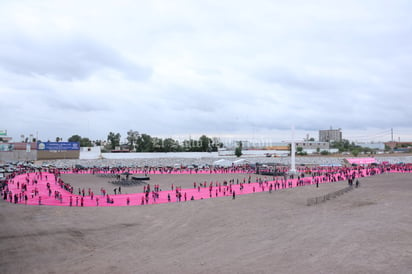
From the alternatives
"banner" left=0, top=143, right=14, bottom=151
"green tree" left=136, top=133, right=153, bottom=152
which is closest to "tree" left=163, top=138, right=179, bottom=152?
"green tree" left=136, top=133, right=153, bottom=152

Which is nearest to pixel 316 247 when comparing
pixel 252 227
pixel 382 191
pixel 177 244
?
pixel 252 227

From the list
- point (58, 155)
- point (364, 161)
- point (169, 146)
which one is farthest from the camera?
point (169, 146)

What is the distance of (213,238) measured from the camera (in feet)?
53.9

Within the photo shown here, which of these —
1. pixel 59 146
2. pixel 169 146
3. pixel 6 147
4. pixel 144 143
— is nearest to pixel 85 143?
pixel 144 143

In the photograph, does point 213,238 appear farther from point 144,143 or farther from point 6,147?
point 144,143

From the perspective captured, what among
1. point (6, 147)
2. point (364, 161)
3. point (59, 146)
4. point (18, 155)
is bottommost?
point (364, 161)

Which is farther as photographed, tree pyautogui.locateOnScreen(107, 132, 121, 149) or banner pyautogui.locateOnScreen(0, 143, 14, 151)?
tree pyautogui.locateOnScreen(107, 132, 121, 149)

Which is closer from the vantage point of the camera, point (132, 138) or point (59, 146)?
point (59, 146)

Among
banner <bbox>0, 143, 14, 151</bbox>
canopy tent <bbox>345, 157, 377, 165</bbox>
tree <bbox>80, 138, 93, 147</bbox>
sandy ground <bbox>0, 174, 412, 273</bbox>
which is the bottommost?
sandy ground <bbox>0, 174, 412, 273</bbox>

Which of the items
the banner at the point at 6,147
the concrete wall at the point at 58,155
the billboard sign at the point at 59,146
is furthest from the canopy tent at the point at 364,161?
the banner at the point at 6,147

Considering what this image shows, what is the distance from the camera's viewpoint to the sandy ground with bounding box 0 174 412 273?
39.7ft

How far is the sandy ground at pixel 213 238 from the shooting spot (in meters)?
12.1

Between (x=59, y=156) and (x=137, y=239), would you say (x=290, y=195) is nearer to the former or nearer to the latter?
(x=137, y=239)

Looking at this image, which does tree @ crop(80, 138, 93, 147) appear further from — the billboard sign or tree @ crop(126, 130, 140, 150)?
the billboard sign
